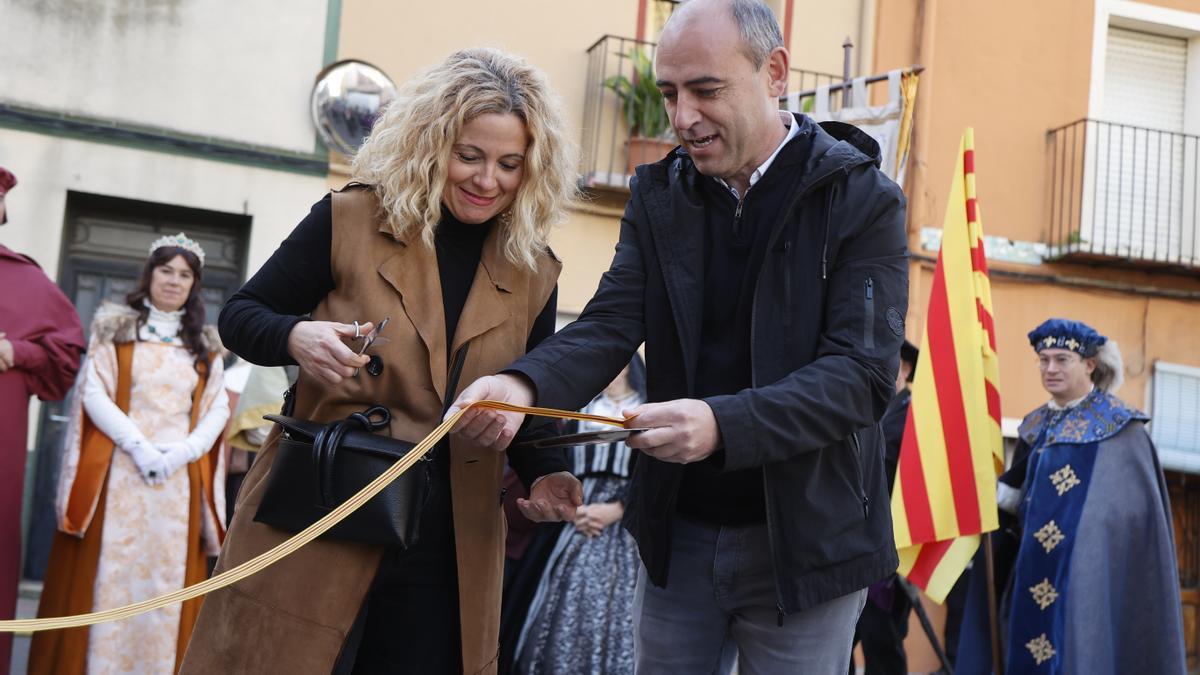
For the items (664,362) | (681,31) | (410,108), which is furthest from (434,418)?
(681,31)

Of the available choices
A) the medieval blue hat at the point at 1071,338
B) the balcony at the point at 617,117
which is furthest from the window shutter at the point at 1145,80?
the medieval blue hat at the point at 1071,338

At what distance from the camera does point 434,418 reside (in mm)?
→ 2449

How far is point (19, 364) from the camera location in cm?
490

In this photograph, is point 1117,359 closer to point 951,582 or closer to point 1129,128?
point 951,582

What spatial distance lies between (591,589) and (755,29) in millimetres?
3909

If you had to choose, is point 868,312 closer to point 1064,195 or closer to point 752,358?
point 752,358

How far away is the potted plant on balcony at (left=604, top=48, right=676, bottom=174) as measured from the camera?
9328 mm

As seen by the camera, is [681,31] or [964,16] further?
[964,16]

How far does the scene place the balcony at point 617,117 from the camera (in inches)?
368

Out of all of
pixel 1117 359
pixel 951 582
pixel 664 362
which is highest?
pixel 1117 359

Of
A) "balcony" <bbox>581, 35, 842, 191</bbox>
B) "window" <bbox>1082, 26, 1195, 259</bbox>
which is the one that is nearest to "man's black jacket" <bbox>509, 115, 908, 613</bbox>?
"balcony" <bbox>581, 35, 842, 191</bbox>

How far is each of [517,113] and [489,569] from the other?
953 millimetres

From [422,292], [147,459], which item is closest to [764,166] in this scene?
[422,292]

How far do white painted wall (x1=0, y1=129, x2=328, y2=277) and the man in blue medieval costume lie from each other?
5.24 metres
